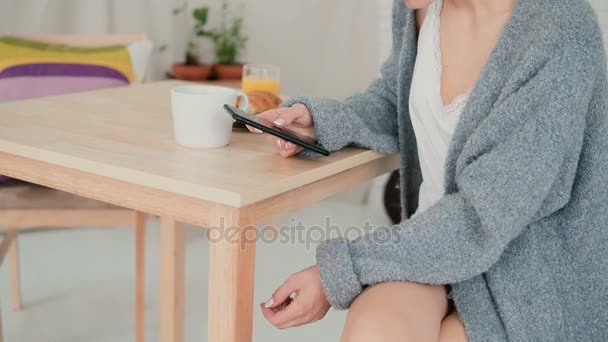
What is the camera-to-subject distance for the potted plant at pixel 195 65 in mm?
2873

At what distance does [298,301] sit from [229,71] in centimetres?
207

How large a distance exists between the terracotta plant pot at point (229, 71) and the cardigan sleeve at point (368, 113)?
5.56 feet

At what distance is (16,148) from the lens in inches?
39.2

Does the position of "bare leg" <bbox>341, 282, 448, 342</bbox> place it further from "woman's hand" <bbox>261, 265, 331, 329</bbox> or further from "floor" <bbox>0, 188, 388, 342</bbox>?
"floor" <bbox>0, 188, 388, 342</bbox>

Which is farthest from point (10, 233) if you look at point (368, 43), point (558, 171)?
point (368, 43)

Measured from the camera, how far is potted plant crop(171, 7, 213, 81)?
2.87 metres

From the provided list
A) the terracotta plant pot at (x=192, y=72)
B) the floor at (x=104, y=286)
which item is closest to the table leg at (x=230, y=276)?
the floor at (x=104, y=286)

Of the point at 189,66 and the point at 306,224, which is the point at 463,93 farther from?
the point at 189,66

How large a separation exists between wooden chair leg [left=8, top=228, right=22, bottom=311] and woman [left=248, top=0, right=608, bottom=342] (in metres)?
1.17

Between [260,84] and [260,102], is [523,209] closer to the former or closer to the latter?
[260,102]

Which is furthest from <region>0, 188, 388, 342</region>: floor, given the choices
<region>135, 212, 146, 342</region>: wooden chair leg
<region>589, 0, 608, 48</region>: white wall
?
<region>589, 0, 608, 48</region>: white wall

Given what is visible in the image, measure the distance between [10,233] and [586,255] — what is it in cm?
134

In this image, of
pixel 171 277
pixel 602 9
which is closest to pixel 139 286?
pixel 171 277

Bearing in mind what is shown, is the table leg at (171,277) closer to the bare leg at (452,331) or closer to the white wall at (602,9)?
the bare leg at (452,331)
